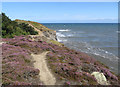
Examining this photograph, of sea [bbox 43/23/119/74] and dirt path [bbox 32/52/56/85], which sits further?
sea [bbox 43/23/119/74]

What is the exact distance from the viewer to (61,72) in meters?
13.6

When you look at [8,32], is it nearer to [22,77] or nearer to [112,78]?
[22,77]

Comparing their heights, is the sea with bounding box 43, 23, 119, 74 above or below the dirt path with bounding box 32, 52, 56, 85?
below

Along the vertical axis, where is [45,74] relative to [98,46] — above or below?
above

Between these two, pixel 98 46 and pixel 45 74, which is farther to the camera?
pixel 98 46

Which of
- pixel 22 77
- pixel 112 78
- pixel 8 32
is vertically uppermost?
pixel 8 32

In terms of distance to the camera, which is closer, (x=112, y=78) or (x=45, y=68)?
(x=45, y=68)

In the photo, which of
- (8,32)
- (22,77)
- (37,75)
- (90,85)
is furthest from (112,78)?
(8,32)

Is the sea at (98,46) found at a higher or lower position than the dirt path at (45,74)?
lower

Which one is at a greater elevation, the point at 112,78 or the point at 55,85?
the point at 55,85

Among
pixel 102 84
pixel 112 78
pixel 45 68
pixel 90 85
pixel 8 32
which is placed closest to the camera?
pixel 90 85

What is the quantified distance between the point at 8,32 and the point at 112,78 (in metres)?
25.9

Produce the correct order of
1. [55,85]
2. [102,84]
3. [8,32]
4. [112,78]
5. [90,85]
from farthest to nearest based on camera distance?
[8,32]
[112,78]
[102,84]
[90,85]
[55,85]

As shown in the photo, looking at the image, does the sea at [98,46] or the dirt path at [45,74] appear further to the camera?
the sea at [98,46]
